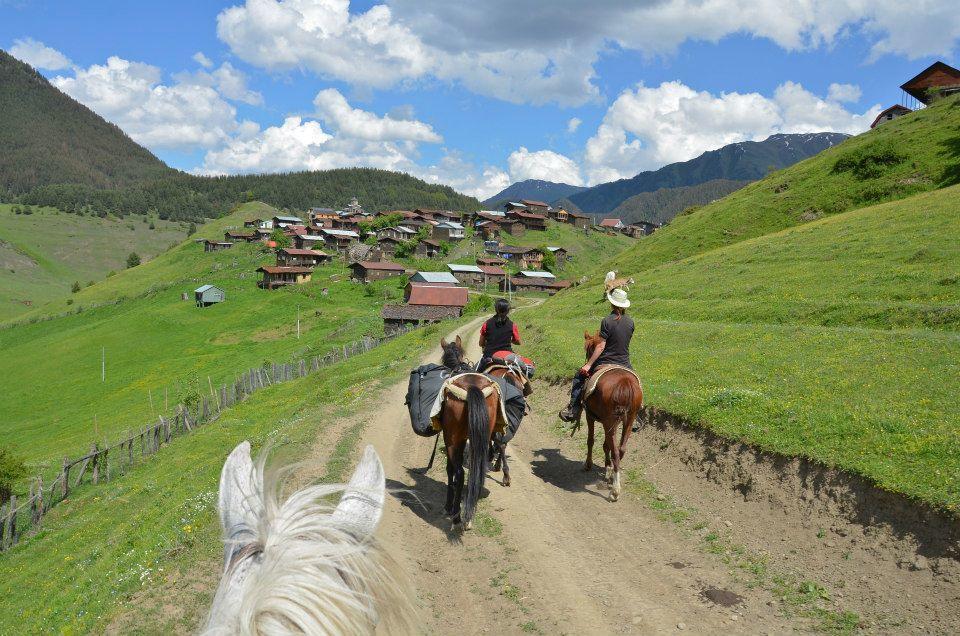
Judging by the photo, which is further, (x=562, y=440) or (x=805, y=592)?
(x=562, y=440)

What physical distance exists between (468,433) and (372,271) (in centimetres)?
7851

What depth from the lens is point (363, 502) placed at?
8.36 feet

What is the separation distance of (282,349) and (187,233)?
16760 centimetres

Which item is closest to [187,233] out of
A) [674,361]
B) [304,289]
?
[304,289]

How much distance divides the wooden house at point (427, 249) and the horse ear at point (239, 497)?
341 feet

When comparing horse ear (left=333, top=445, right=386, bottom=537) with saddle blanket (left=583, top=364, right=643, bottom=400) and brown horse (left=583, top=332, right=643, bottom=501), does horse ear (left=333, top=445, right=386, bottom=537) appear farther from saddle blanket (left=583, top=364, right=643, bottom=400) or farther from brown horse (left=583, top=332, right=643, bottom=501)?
saddle blanket (left=583, top=364, right=643, bottom=400)

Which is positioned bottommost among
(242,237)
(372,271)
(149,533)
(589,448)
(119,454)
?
(119,454)

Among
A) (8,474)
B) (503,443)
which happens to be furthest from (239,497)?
(8,474)

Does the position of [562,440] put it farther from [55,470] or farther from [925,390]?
[55,470]

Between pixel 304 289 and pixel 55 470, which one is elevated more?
pixel 304 289

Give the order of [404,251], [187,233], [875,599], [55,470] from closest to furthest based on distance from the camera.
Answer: [875,599]
[55,470]
[404,251]
[187,233]

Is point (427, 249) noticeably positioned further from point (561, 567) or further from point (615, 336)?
point (561, 567)

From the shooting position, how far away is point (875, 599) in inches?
255

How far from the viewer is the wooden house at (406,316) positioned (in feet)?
186
